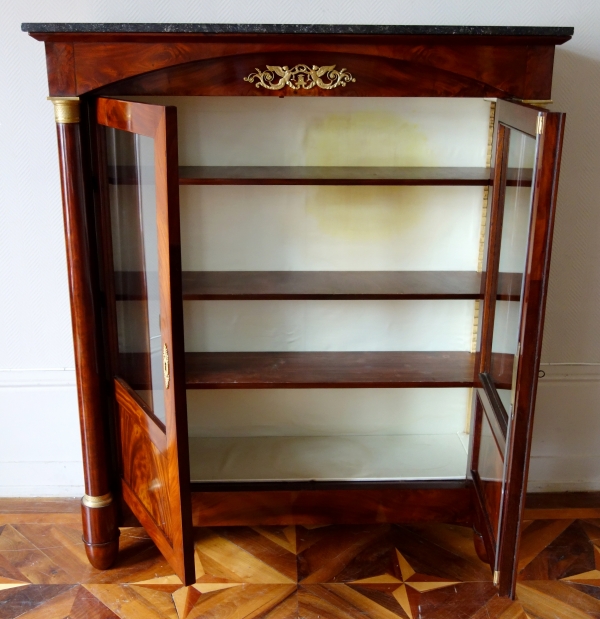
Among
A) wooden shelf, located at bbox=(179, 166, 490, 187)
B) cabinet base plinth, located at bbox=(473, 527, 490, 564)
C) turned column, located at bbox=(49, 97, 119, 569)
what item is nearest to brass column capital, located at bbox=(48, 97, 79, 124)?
turned column, located at bbox=(49, 97, 119, 569)

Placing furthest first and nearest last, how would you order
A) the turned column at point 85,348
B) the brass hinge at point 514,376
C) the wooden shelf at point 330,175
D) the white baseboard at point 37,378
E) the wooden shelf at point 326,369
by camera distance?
the white baseboard at point 37,378 → the wooden shelf at point 326,369 → the wooden shelf at point 330,175 → the turned column at point 85,348 → the brass hinge at point 514,376

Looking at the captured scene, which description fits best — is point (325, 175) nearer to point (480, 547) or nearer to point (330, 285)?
point (330, 285)

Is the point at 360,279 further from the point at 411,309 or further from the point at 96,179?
the point at 96,179

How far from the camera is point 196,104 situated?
1.64m

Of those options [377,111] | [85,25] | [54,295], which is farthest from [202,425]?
[85,25]

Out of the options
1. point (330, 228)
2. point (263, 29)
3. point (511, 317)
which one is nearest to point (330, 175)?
point (330, 228)

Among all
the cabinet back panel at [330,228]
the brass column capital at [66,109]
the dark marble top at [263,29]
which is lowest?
the cabinet back panel at [330,228]

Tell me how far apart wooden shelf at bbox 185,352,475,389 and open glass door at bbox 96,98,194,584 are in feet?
0.50

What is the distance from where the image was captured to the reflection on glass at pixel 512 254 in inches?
49.1

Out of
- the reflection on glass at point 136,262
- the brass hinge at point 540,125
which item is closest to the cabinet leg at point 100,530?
the reflection on glass at point 136,262

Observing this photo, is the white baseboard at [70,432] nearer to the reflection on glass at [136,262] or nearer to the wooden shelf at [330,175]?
the reflection on glass at [136,262]

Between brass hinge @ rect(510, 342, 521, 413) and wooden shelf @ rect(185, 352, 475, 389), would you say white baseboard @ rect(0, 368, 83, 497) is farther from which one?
brass hinge @ rect(510, 342, 521, 413)

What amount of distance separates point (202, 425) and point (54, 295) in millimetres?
494

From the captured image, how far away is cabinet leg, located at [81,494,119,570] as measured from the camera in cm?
159
